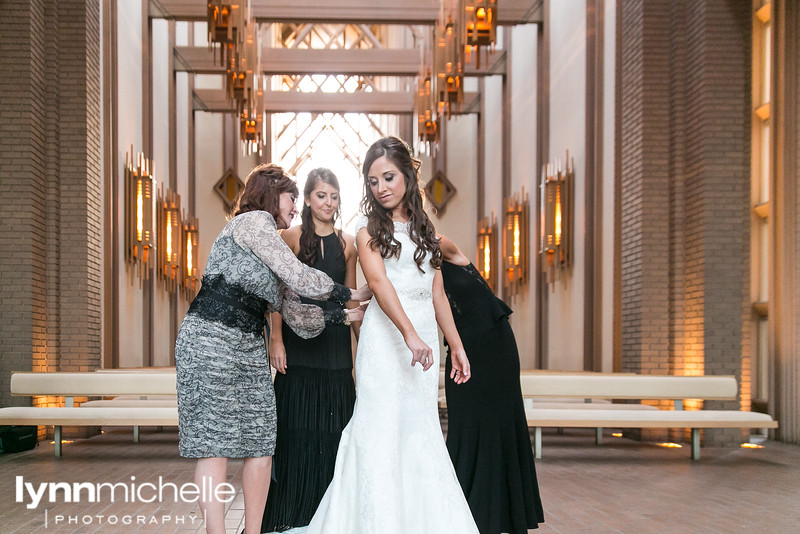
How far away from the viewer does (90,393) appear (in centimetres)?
730

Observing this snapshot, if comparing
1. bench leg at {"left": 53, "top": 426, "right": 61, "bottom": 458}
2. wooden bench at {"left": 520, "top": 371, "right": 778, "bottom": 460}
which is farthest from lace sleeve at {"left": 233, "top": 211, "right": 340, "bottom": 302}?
bench leg at {"left": 53, "top": 426, "right": 61, "bottom": 458}

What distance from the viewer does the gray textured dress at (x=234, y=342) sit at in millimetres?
3121

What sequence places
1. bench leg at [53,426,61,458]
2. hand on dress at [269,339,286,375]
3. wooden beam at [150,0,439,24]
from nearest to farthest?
hand on dress at [269,339,286,375] → bench leg at [53,426,61,458] → wooden beam at [150,0,439,24]

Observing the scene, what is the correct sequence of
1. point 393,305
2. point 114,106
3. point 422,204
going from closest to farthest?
point 393,305 < point 422,204 < point 114,106

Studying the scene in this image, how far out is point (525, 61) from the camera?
14.6 m

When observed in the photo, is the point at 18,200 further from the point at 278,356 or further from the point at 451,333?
the point at 451,333

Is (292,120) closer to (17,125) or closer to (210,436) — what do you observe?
(17,125)

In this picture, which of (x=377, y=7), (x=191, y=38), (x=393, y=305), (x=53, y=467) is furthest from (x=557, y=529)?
(x=191, y=38)

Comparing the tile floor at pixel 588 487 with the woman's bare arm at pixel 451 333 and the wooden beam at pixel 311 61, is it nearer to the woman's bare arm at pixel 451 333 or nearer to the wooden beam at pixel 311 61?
the woman's bare arm at pixel 451 333

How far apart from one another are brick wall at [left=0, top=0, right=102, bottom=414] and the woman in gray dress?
5.84 metres

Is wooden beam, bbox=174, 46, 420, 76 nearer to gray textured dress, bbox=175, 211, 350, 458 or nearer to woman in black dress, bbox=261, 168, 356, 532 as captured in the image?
woman in black dress, bbox=261, 168, 356, 532

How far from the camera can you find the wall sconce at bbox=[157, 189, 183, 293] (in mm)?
13656

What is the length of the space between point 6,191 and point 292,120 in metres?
13.8

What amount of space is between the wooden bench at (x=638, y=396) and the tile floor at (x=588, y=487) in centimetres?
30
